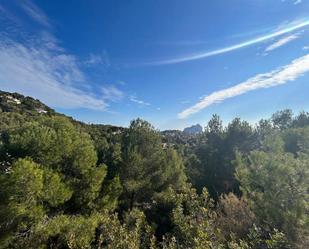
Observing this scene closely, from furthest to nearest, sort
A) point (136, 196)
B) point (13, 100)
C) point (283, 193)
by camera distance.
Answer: point (13, 100), point (136, 196), point (283, 193)

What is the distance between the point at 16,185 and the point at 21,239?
243 cm

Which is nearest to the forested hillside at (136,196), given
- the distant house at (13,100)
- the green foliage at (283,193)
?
the green foliage at (283,193)

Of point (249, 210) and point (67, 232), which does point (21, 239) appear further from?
point (249, 210)

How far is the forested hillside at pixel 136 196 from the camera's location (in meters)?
6.84

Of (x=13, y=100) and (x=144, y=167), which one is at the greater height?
(x=13, y=100)

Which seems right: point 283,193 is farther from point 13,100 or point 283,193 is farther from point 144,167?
point 13,100

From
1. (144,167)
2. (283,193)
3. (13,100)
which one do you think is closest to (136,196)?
(144,167)

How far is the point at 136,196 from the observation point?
66.3 ft

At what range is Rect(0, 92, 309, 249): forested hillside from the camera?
6840 millimetres

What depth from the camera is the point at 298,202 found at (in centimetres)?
763

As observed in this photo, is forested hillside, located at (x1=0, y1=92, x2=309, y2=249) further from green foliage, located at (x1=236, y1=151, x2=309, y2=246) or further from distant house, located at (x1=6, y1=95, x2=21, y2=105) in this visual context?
distant house, located at (x1=6, y1=95, x2=21, y2=105)

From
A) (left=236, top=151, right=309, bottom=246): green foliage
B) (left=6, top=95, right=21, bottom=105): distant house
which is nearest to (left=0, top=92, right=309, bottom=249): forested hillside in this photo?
(left=236, top=151, right=309, bottom=246): green foliage

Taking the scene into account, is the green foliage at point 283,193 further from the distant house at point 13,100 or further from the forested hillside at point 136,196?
the distant house at point 13,100

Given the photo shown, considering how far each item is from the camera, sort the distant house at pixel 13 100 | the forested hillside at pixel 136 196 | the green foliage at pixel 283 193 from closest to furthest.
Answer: the forested hillside at pixel 136 196 → the green foliage at pixel 283 193 → the distant house at pixel 13 100
